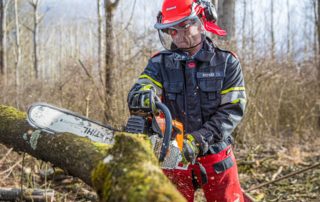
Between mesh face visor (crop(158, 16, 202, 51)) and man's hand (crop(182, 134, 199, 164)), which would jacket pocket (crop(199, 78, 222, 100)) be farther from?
man's hand (crop(182, 134, 199, 164))

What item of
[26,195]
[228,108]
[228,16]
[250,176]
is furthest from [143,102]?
[228,16]

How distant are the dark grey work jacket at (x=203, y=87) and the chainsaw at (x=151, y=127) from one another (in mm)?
370

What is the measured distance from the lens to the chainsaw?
6.55ft

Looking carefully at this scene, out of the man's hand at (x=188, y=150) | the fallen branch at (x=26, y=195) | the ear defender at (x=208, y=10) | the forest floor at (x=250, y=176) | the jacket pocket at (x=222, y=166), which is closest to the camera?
the man's hand at (x=188, y=150)

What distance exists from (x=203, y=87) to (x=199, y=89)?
0.03m

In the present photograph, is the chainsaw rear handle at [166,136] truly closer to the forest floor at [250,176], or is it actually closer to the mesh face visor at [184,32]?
the mesh face visor at [184,32]

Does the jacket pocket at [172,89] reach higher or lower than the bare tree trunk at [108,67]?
higher

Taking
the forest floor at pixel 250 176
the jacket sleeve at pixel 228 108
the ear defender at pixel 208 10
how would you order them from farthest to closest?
the forest floor at pixel 250 176
the ear defender at pixel 208 10
the jacket sleeve at pixel 228 108

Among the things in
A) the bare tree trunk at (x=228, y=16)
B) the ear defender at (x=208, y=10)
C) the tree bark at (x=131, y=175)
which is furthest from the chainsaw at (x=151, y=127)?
the bare tree trunk at (x=228, y=16)

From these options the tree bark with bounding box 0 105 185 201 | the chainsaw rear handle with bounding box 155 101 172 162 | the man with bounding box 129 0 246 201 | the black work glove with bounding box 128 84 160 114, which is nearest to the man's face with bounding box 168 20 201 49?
the man with bounding box 129 0 246 201

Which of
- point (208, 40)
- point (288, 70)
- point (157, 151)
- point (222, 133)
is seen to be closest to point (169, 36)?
point (208, 40)

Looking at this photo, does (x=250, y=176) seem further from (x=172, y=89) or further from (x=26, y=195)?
(x=172, y=89)

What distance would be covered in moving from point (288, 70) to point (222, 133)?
690cm

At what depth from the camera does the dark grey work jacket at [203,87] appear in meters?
2.50
